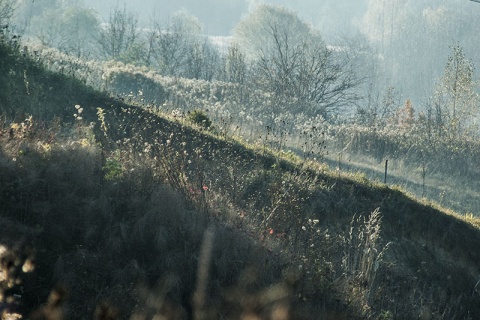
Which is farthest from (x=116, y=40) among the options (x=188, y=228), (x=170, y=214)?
(x=188, y=228)

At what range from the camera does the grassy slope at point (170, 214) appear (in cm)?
791

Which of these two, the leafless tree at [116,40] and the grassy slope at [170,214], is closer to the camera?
the grassy slope at [170,214]

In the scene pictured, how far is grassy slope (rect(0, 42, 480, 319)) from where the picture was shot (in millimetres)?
7906

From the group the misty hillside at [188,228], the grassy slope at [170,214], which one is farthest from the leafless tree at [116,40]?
the misty hillside at [188,228]

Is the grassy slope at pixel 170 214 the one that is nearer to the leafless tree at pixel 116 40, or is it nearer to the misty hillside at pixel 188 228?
the misty hillside at pixel 188 228

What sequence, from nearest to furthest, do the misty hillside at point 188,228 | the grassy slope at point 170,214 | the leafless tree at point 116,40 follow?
the misty hillside at point 188,228 < the grassy slope at point 170,214 < the leafless tree at point 116,40

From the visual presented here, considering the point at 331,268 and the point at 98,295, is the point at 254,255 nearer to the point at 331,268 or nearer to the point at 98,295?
the point at 331,268

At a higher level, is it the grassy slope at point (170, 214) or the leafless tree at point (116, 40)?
the leafless tree at point (116, 40)

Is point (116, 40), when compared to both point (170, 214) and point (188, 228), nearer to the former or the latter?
point (170, 214)

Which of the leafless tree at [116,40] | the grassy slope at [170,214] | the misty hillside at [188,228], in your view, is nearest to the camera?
the misty hillside at [188,228]

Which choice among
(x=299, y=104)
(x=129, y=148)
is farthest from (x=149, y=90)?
(x=129, y=148)

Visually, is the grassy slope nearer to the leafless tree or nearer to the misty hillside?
the misty hillside

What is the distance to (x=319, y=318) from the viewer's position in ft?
25.2

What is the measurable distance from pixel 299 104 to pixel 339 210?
17.8 meters
